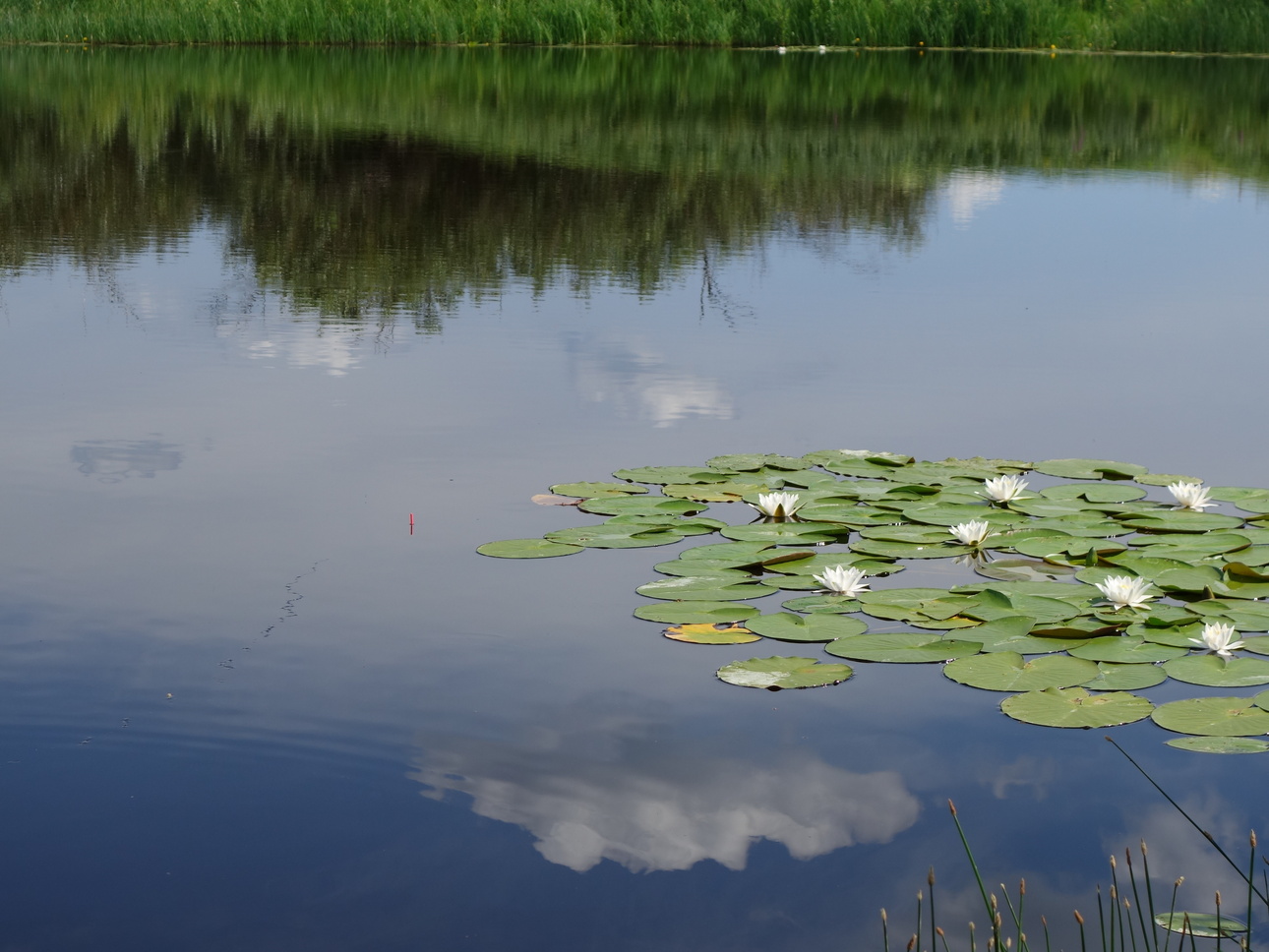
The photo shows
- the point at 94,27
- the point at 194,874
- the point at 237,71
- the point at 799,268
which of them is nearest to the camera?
the point at 194,874

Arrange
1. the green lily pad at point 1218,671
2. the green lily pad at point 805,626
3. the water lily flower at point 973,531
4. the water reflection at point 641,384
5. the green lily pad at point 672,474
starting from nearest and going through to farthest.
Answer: the green lily pad at point 1218,671 → the green lily pad at point 805,626 → the water lily flower at point 973,531 → the green lily pad at point 672,474 → the water reflection at point 641,384

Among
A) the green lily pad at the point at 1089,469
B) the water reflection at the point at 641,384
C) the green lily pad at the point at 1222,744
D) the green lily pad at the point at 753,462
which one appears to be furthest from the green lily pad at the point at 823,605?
Result: the water reflection at the point at 641,384

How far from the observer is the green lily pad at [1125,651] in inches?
104

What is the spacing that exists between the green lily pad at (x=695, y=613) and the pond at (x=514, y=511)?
74 mm

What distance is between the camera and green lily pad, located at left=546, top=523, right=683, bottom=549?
3.29 metres

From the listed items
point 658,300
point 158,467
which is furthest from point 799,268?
point 158,467

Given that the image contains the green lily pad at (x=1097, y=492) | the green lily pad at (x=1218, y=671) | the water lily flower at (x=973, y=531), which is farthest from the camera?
the green lily pad at (x=1097, y=492)

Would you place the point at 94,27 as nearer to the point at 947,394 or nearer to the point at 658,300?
the point at 658,300

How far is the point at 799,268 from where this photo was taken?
700 cm

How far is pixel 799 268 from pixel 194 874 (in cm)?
544

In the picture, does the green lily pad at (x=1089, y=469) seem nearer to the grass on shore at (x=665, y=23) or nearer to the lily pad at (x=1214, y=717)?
the lily pad at (x=1214, y=717)

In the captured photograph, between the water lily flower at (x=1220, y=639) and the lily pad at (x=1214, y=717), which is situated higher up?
the water lily flower at (x=1220, y=639)

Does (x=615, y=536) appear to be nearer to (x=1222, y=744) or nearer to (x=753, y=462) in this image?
(x=753, y=462)

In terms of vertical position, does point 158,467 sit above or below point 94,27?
below
